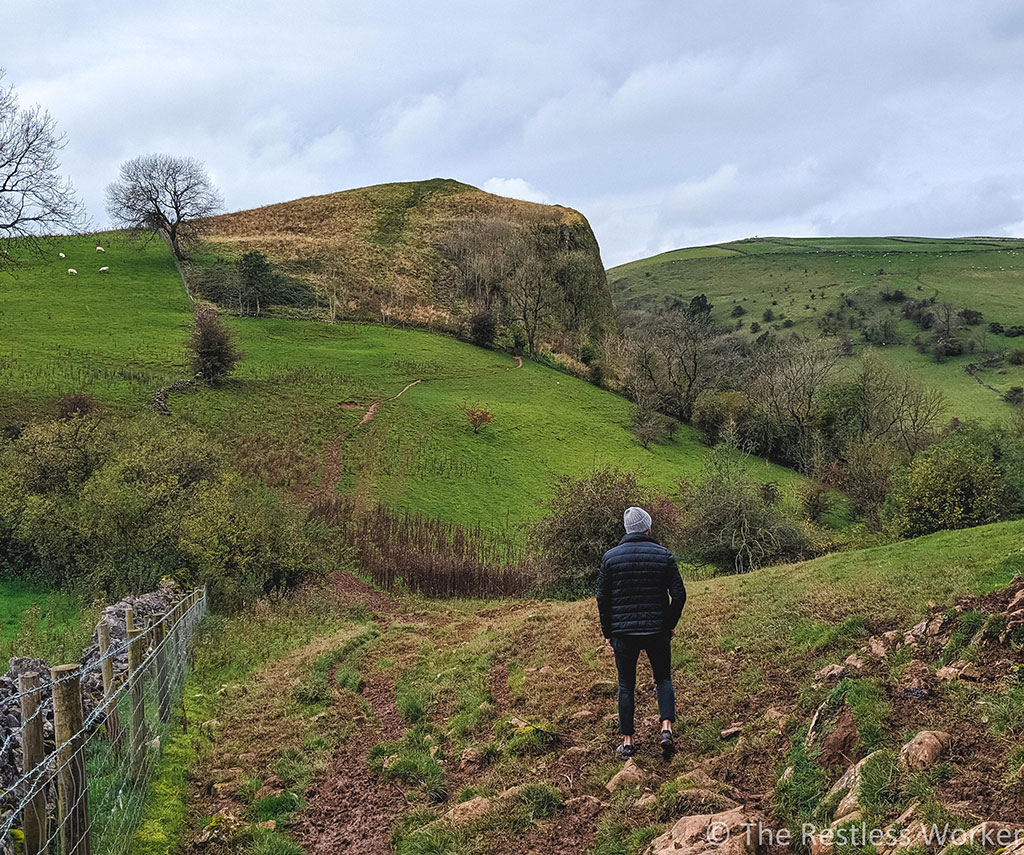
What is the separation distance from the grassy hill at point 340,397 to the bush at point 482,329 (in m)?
2.45

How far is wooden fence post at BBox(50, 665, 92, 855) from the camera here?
555 centimetres

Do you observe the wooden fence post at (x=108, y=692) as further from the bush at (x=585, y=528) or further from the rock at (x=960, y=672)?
the bush at (x=585, y=528)

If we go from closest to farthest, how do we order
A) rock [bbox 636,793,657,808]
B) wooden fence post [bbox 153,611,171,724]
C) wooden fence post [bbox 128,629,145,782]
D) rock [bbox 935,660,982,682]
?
rock [bbox 636,793,657,808], rock [bbox 935,660,982,682], wooden fence post [bbox 128,629,145,782], wooden fence post [bbox 153,611,171,724]

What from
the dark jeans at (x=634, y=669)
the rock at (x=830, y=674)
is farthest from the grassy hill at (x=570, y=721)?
the dark jeans at (x=634, y=669)

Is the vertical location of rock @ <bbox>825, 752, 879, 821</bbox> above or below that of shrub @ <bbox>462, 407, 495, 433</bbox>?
below

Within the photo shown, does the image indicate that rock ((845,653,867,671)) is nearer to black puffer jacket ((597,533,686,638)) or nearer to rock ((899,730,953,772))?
rock ((899,730,953,772))

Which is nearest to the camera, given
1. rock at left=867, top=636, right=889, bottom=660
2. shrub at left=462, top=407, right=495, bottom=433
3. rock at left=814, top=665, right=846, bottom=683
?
rock at left=814, top=665, right=846, bottom=683

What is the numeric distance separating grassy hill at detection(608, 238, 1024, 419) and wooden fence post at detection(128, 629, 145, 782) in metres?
90.5

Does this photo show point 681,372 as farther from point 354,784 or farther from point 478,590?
point 354,784

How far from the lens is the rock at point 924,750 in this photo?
5.61 m

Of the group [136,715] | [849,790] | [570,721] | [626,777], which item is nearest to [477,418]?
[570,721]

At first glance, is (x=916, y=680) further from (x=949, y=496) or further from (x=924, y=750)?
(x=949, y=496)

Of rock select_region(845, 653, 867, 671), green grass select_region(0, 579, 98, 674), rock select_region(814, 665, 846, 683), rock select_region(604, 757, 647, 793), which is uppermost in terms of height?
rock select_region(845, 653, 867, 671)

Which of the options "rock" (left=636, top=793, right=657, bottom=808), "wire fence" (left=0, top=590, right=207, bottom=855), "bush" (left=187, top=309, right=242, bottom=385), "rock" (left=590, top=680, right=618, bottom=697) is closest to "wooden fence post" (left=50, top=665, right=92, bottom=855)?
"wire fence" (left=0, top=590, right=207, bottom=855)
